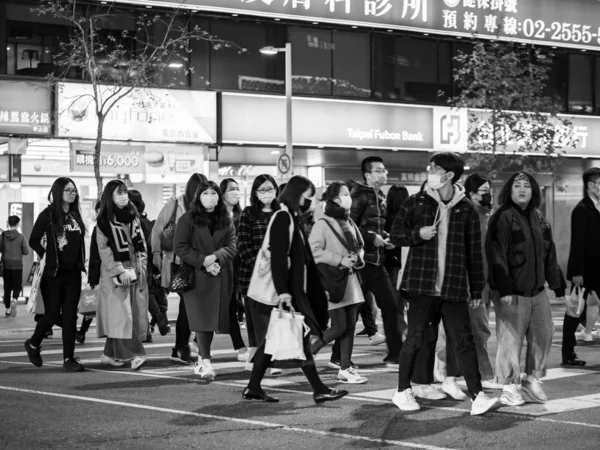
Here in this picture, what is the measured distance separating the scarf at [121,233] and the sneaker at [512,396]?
4.44 metres

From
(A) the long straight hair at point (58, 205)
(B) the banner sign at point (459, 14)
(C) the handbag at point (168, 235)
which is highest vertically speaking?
(B) the banner sign at point (459, 14)

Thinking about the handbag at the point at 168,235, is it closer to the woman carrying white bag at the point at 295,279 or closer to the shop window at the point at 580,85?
the woman carrying white bag at the point at 295,279

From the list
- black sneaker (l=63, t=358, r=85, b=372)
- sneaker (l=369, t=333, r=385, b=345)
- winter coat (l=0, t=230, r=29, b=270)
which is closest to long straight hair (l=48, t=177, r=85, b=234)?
black sneaker (l=63, t=358, r=85, b=372)

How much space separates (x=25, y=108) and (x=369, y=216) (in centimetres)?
1386

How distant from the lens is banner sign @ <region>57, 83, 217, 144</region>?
2495 centimetres

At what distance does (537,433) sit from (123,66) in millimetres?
17912

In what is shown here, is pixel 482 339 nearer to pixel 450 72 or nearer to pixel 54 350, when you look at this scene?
pixel 54 350

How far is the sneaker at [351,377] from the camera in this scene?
1091cm

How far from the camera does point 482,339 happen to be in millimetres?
10609

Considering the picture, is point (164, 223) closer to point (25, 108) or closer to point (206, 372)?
point (206, 372)

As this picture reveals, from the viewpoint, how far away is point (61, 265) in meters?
12.0

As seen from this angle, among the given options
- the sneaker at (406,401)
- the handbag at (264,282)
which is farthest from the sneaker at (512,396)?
the handbag at (264,282)

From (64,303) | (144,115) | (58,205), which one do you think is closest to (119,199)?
(58,205)

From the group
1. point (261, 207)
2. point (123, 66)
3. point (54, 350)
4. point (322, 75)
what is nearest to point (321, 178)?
point (322, 75)
